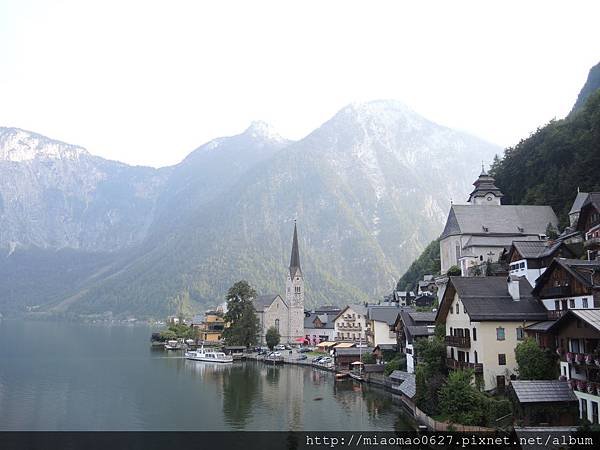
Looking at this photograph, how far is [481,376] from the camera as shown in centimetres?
4153

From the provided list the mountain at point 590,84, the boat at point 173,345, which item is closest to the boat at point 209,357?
the boat at point 173,345

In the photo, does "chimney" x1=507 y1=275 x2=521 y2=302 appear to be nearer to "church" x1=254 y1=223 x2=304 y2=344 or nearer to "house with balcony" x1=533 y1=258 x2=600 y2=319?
"house with balcony" x1=533 y1=258 x2=600 y2=319

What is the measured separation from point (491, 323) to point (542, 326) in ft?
12.6

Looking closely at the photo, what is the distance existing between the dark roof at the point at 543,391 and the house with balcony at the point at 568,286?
5176mm

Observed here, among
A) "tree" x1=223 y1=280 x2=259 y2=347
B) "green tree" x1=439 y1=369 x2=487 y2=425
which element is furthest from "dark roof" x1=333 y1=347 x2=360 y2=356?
"green tree" x1=439 y1=369 x2=487 y2=425

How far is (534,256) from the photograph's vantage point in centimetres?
4850

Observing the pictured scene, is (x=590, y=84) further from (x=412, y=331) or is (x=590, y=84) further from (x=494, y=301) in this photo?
(x=494, y=301)

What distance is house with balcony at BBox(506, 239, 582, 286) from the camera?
155 ft

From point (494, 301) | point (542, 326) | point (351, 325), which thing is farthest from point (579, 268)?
point (351, 325)

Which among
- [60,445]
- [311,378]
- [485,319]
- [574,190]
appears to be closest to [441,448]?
[485,319]

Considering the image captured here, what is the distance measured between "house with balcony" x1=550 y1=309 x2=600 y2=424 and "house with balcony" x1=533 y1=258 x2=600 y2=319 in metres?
2.39

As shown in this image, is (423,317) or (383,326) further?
(383,326)

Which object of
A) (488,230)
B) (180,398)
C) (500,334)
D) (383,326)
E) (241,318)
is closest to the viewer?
(500,334)

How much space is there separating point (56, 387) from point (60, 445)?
30.4 meters
